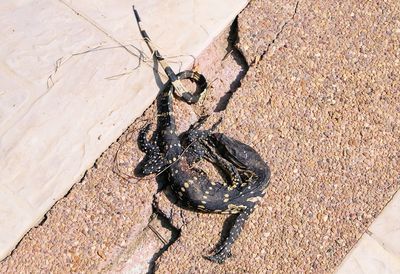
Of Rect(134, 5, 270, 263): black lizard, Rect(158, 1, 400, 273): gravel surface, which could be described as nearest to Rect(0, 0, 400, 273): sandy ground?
Rect(158, 1, 400, 273): gravel surface

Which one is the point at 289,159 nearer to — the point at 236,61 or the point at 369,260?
the point at 369,260

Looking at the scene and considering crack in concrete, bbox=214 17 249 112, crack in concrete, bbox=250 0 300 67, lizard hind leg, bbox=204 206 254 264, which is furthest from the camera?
crack in concrete, bbox=250 0 300 67

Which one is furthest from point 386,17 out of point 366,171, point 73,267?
point 73,267

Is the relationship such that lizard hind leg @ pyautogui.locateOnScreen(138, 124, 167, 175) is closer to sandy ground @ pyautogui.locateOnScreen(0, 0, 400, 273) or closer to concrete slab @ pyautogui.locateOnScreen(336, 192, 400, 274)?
sandy ground @ pyautogui.locateOnScreen(0, 0, 400, 273)

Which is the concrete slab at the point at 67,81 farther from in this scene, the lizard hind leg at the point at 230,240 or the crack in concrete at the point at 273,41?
the lizard hind leg at the point at 230,240

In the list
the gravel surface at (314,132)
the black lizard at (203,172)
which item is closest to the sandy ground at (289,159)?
the gravel surface at (314,132)

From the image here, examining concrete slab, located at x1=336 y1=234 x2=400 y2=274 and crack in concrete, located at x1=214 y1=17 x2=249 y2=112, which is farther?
crack in concrete, located at x1=214 y1=17 x2=249 y2=112

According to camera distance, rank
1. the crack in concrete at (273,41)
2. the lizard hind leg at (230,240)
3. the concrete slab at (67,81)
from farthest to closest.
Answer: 1. the crack in concrete at (273,41)
2. the concrete slab at (67,81)
3. the lizard hind leg at (230,240)

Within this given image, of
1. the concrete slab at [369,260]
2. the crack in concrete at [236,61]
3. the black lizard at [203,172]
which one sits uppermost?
the crack in concrete at [236,61]
